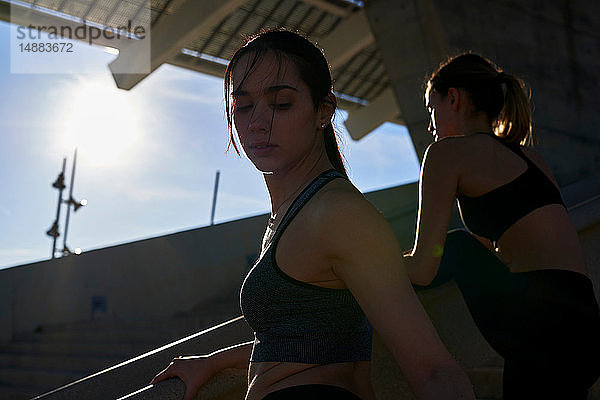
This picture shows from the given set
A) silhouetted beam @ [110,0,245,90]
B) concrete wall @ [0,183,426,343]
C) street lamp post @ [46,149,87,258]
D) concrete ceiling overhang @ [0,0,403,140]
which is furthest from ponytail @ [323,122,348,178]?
street lamp post @ [46,149,87,258]

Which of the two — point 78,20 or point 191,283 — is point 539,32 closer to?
point 191,283

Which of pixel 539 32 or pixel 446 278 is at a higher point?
pixel 539 32

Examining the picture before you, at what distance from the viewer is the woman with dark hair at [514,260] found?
5.29 ft

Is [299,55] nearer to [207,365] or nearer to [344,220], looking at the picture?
[344,220]

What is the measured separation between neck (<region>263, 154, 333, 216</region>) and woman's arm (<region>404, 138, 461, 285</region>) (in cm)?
44

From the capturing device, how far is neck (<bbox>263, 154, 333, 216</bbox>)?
138cm

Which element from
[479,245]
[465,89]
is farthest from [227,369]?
[465,89]

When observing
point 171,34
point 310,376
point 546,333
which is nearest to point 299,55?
point 310,376

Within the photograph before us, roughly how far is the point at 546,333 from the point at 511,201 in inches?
17.0

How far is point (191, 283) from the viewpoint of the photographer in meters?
9.23

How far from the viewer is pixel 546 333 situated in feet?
5.32

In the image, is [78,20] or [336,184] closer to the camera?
[336,184]

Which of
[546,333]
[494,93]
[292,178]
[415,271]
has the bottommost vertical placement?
[546,333]

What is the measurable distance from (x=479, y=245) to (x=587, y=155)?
7060 mm
